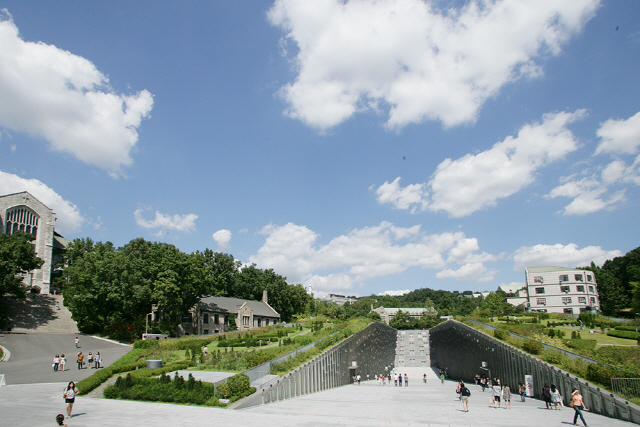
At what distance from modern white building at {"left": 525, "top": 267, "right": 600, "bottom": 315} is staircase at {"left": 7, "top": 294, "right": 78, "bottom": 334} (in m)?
82.5

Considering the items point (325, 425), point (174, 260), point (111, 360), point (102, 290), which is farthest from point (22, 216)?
point (325, 425)

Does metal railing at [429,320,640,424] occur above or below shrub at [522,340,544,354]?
below

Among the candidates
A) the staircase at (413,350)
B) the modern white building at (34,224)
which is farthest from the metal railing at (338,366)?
the modern white building at (34,224)

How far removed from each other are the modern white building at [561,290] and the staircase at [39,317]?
271ft

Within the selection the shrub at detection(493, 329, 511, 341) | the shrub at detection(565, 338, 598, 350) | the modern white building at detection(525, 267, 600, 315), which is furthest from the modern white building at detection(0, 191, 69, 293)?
the modern white building at detection(525, 267, 600, 315)

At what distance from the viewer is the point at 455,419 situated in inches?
651

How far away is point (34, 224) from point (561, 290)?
335 feet

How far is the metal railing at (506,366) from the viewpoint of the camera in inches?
687

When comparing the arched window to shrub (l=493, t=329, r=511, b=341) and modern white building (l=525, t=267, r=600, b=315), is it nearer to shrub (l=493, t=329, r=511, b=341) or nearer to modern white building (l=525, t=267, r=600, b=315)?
shrub (l=493, t=329, r=511, b=341)

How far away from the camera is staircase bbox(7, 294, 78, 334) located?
50.3m

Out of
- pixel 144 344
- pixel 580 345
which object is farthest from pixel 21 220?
pixel 580 345

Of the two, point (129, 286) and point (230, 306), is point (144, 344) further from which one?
point (230, 306)

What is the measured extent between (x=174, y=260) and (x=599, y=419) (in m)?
46.6

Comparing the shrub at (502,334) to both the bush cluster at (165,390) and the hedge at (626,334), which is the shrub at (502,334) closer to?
the hedge at (626,334)
